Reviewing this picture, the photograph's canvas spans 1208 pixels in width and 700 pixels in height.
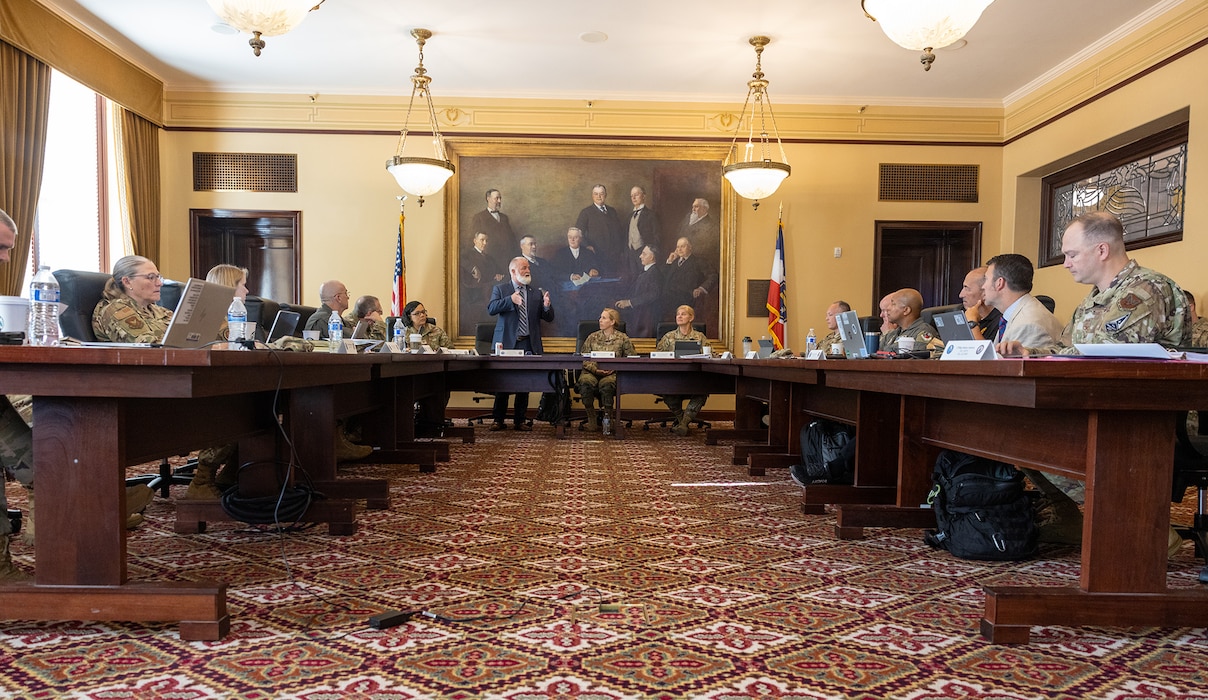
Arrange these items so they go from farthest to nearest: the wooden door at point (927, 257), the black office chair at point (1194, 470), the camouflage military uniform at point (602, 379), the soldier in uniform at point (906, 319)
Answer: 1. the wooden door at point (927, 257)
2. the camouflage military uniform at point (602, 379)
3. the soldier in uniform at point (906, 319)
4. the black office chair at point (1194, 470)

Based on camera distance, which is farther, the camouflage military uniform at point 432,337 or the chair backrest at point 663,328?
the chair backrest at point 663,328

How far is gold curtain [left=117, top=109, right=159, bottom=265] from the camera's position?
6828 millimetres

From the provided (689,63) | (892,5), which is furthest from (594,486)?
(689,63)

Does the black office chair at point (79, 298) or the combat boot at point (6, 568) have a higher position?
the black office chair at point (79, 298)

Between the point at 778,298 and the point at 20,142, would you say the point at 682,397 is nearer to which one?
the point at 778,298

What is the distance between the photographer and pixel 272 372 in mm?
2006

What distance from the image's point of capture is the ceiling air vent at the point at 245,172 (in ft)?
24.8

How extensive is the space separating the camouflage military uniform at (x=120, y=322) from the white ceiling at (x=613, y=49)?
3.62 meters

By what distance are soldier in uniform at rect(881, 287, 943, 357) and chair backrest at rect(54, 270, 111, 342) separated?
3794mm

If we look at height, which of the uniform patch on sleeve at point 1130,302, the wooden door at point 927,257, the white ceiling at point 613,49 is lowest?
the uniform patch on sleeve at point 1130,302

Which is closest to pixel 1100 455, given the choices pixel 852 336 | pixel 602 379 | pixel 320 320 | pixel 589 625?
pixel 589 625

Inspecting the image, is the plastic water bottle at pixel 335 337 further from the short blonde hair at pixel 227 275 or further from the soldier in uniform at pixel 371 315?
the soldier in uniform at pixel 371 315

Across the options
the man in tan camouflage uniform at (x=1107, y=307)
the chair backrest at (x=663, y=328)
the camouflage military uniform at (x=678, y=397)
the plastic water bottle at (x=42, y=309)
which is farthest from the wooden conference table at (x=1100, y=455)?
the chair backrest at (x=663, y=328)

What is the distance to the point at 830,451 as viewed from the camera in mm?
3473
